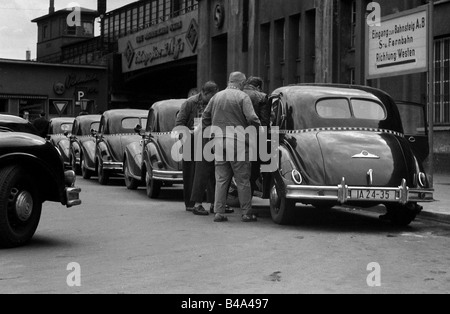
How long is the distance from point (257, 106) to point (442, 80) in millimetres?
13052

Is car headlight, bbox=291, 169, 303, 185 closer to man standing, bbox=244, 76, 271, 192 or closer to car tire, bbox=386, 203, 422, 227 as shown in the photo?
man standing, bbox=244, 76, 271, 192

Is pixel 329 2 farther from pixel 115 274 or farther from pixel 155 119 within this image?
pixel 115 274

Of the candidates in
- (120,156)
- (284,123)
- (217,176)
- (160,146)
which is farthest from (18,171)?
(120,156)

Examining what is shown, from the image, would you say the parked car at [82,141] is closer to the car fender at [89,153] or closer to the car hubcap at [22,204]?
the car fender at [89,153]

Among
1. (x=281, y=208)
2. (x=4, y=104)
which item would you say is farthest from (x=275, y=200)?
(x=4, y=104)

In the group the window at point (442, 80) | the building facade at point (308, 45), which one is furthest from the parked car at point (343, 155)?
the window at point (442, 80)

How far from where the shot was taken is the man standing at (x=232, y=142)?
11125mm

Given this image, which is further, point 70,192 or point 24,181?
point 70,192

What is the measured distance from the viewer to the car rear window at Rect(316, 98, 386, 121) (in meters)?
11.3

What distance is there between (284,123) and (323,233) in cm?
197

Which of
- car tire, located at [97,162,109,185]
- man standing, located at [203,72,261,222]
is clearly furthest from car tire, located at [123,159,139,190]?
man standing, located at [203,72,261,222]

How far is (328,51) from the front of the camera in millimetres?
30562

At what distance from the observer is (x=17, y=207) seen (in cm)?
851

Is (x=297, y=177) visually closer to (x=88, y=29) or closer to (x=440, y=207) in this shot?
(x=440, y=207)
